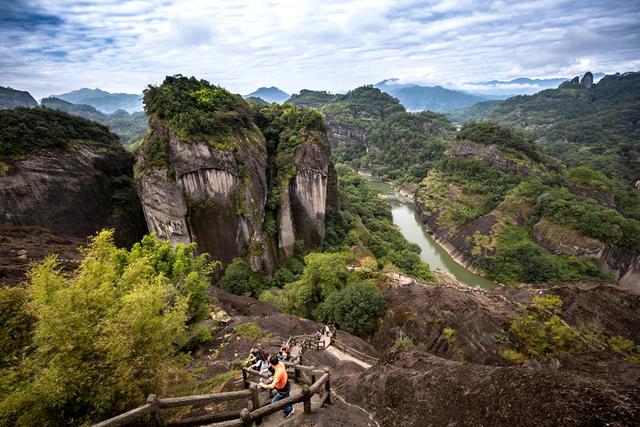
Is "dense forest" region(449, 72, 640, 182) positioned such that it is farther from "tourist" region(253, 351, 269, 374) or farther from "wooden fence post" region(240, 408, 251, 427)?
"wooden fence post" region(240, 408, 251, 427)

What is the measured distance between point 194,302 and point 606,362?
19.6m

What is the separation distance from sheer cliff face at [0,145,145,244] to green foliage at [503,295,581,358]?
1458 inches

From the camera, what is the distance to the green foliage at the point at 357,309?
23.0 meters

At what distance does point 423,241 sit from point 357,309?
147ft

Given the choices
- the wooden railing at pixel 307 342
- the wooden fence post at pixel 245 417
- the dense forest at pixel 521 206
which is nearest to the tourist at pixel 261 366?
the wooden fence post at pixel 245 417

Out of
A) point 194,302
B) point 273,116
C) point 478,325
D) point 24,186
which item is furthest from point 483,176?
point 24,186

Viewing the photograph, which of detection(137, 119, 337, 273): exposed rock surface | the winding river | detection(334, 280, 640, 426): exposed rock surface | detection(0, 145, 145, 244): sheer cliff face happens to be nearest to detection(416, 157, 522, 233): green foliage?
the winding river

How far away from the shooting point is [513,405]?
667 cm

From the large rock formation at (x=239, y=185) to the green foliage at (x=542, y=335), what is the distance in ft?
87.5

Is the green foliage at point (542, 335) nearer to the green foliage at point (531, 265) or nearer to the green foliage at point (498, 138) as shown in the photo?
the green foliage at point (531, 265)

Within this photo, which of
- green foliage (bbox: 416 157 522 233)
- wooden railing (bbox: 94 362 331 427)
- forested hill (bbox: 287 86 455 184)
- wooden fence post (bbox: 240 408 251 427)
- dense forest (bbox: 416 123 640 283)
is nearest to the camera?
wooden railing (bbox: 94 362 331 427)

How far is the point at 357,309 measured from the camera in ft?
75.7

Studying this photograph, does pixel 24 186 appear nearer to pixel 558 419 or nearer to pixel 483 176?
pixel 558 419

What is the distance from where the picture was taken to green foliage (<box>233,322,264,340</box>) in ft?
58.7
